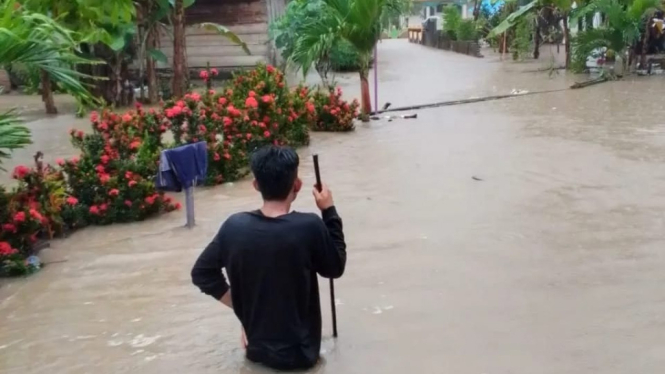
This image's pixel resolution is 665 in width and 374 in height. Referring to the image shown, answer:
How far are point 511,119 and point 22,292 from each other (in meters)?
8.97

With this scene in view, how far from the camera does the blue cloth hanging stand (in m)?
6.66

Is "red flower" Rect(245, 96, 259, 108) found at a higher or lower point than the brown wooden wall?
lower

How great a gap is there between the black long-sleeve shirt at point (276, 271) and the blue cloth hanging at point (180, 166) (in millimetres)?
2973

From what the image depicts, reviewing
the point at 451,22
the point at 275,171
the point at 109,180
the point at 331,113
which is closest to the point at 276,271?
the point at 275,171

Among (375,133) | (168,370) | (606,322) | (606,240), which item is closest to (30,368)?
(168,370)

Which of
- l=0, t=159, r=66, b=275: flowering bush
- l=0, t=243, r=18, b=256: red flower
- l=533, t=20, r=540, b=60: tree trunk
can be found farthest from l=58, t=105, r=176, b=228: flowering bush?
l=533, t=20, r=540, b=60: tree trunk

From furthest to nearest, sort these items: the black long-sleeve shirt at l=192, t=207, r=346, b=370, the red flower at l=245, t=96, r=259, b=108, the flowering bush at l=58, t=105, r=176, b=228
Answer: the red flower at l=245, t=96, r=259, b=108, the flowering bush at l=58, t=105, r=176, b=228, the black long-sleeve shirt at l=192, t=207, r=346, b=370

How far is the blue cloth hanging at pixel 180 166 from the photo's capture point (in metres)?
6.66

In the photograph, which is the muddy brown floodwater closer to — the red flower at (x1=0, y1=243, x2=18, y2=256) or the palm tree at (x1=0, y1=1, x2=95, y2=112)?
the red flower at (x1=0, y1=243, x2=18, y2=256)

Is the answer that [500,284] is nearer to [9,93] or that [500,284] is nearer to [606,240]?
[606,240]

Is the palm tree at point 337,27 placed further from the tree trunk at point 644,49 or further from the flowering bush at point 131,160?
the tree trunk at point 644,49

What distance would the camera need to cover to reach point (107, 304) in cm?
518

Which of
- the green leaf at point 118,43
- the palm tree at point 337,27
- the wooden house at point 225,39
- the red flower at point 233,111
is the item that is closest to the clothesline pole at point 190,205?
the red flower at point 233,111

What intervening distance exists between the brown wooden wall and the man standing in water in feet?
57.9
